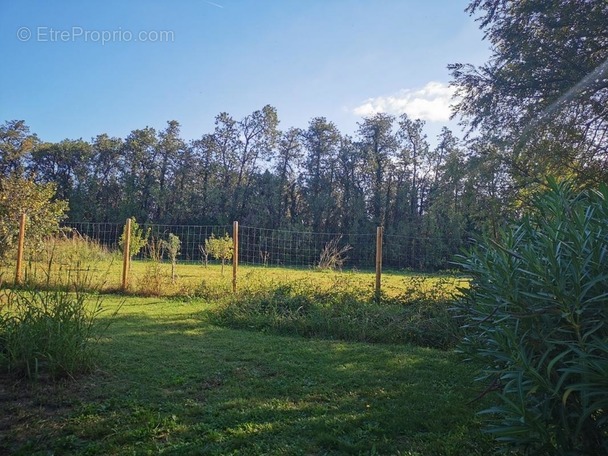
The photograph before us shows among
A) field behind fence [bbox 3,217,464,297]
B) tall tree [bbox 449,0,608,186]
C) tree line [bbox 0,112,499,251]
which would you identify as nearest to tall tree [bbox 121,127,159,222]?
tree line [bbox 0,112,499,251]

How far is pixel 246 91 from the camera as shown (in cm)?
827

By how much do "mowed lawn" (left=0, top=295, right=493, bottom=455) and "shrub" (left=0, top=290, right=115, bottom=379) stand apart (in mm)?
Answer: 138

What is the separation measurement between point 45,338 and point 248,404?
1.81 meters

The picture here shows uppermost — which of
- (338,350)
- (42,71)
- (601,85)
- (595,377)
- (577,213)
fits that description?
(601,85)

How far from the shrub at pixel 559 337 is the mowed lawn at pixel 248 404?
2.78 ft

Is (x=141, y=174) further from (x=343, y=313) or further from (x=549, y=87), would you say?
(x=549, y=87)

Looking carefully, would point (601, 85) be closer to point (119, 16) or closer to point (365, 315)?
point (365, 315)

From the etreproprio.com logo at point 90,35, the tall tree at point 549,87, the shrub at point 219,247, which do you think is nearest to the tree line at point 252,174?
the shrub at point 219,247

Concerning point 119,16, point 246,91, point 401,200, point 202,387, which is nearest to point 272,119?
point 401,200

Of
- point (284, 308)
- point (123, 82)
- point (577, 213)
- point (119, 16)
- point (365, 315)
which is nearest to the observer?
point (577, 213)

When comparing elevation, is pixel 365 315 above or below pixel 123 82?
below

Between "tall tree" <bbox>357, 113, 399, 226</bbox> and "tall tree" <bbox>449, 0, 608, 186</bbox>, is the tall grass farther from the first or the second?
"tall tree" <bbox>357, 113, 399, 226</bbox>

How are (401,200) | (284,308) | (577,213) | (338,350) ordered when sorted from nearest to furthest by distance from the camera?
1. (577,213)
2. (338,350)
3. (284,308)
4. (401,200)

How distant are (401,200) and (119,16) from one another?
32842 mm
